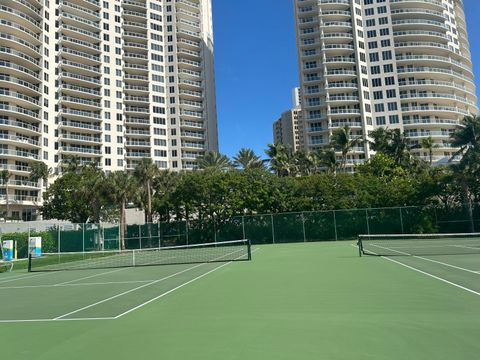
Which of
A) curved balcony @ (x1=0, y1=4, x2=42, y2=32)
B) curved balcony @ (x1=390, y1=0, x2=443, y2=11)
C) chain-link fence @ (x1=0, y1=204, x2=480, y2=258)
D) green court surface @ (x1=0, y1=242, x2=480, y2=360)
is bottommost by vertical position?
green court surface @ (x1=0, y1=242, x2=480, y2=360)

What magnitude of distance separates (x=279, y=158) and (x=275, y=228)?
111 feet

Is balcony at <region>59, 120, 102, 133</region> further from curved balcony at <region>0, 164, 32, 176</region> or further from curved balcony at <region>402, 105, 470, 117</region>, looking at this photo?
curved balcony at <region>402, 105, 470, 117</region>

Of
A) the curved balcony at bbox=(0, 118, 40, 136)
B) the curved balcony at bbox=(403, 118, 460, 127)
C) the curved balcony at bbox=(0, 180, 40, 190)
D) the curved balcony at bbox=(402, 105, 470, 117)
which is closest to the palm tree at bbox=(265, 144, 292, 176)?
the curved balcony at bbox=(403, 118, 460, 127)

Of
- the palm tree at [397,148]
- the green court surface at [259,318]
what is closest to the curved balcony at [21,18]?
the palm tree at [397,148]

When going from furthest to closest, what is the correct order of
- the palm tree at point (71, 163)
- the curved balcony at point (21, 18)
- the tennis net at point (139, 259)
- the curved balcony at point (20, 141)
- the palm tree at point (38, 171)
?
the curved balcony at point (21, 18), the palm tree at point (71, 163), the palm tree at point (38, 171), the curved balcony at point (20, 141), the tennis net at point (139, 259)

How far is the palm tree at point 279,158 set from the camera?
247 ft

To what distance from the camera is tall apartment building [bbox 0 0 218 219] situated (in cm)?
7812

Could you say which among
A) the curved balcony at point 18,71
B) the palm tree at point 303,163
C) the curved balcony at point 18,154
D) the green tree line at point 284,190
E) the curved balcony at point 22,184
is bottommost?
the green tree line at point 284,190

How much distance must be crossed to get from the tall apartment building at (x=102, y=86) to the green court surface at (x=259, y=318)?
71.8 metres

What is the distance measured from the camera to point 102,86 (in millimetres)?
93250

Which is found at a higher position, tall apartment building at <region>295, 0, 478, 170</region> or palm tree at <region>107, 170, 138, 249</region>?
tall apartment building at <region>295, 0, 478, 170</region>

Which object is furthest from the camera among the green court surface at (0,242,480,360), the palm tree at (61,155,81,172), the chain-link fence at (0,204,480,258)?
the palm tree at (61,155,81,172)

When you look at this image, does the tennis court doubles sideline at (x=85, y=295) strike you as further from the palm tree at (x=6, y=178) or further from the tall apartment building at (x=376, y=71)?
the tall apartment building at (x=376, y=71)

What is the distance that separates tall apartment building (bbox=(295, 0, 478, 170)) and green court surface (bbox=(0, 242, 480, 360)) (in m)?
83.9
